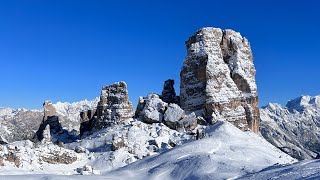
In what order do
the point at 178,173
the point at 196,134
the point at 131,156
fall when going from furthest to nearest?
the point at 196,134 < the point at 131,156 < the point at 178,173

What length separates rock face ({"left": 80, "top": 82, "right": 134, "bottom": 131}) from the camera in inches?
2185

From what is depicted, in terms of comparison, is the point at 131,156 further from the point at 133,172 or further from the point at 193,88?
the point at 193,88

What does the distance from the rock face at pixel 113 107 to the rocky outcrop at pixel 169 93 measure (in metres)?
6.82

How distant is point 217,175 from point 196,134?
846 inches

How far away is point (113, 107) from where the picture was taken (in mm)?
56375

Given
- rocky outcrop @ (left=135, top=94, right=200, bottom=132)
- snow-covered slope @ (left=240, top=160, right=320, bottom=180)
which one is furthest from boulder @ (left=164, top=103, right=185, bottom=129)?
snow-covered slope @ (left=240, top=160, right=320, bottom=180)

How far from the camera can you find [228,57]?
62250 mm

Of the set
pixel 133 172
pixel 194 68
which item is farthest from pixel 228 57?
pixel 133 172

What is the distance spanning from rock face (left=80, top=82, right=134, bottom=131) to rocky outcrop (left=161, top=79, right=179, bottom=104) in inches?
268

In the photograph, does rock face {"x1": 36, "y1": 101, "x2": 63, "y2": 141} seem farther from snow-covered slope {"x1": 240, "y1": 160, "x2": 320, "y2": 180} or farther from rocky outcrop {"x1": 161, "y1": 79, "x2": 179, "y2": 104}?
snow-covered slope {"x1": 240, "y1": 160, "x2": 320, "y2": 180}

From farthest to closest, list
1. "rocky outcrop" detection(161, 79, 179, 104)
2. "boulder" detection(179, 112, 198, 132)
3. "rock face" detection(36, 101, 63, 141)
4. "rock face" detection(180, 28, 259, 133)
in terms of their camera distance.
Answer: "rock face" detection(36, 101, 63, 141)
"rocky outcrop" detection(161, 79, 179, 104)
"rock face" detection(180, 28, 259, 133)
"boulder" detection(179, 112, 198, 132)

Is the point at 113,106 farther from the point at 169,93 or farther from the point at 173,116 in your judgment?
the point at 169,93

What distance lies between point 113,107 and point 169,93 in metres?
9.56

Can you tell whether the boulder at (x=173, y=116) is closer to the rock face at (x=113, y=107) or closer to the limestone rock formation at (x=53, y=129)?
the rock face at (x=113, y=107)
